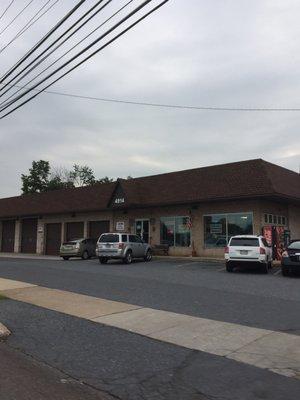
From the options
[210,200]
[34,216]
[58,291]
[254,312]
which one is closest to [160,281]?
[58,291]

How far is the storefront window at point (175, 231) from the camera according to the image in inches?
1220

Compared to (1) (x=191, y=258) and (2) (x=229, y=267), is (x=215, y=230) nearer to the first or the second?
(1) (x=191, y=258)

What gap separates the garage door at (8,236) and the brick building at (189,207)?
683cm

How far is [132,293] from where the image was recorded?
13961mm

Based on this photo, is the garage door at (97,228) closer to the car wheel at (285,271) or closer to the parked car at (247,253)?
the parked car at (247,253)

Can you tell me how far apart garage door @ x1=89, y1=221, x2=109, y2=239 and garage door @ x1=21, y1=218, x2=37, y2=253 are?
8.03 meters

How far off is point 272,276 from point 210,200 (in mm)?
9810

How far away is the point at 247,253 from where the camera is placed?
20828 millimetres

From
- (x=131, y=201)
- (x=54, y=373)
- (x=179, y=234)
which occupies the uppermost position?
(x=131, y=201)

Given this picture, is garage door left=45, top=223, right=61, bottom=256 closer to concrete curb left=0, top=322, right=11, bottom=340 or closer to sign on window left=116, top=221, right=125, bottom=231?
sign on window left=116, top=221, right=125, bottom=231

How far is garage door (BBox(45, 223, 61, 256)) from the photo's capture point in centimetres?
4134

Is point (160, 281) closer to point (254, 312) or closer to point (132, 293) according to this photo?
point (132, 293)

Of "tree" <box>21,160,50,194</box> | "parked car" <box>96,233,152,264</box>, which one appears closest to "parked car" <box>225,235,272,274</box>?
"parked car" <box>96,233,152,264</box>

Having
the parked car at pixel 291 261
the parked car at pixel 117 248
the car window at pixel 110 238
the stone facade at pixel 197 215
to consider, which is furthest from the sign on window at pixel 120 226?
the parked car at pixel 291 261
